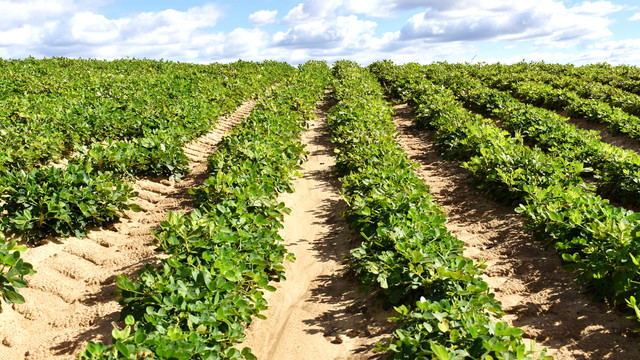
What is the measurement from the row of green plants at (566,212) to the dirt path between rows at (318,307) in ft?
7.65

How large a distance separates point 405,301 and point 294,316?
1.27 metres

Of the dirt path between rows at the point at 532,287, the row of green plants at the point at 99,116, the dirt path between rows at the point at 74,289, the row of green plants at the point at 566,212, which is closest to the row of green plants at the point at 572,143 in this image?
the row of green plants at the point at 566,212

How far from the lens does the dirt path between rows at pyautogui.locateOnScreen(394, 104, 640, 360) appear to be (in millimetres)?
4105

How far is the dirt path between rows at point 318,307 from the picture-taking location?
14.1 ft

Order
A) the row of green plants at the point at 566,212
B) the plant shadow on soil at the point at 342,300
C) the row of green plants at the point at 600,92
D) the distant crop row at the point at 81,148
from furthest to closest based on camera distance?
the row of green plants at the point at 600,92 → the distant crop row at the point at 81,148 → the plant shadow on soil at the point at 342,300 → the row of green plants at the point at 566,212

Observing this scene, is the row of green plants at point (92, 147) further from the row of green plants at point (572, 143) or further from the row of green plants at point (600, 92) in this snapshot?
the row of green plants at point (600, 92)

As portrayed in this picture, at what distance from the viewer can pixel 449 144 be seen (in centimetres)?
997

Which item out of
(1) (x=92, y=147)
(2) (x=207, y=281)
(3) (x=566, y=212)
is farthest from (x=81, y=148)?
(3) (x=566, y=212)

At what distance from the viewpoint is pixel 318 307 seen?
4996mm

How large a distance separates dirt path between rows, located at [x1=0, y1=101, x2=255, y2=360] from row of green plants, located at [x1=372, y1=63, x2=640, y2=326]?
16.8ft

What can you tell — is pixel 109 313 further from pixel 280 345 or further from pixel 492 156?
pixel 492 156

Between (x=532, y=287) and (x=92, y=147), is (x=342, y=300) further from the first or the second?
(x=92, y=147)

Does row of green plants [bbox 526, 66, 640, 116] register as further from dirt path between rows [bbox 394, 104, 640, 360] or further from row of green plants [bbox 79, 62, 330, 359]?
row of green plants [bbox 79, 62, 330, 359]

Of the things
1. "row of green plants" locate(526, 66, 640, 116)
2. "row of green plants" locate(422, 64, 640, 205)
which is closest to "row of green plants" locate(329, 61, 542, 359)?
"row of green plants" locate(422, 64, 640, 205)
